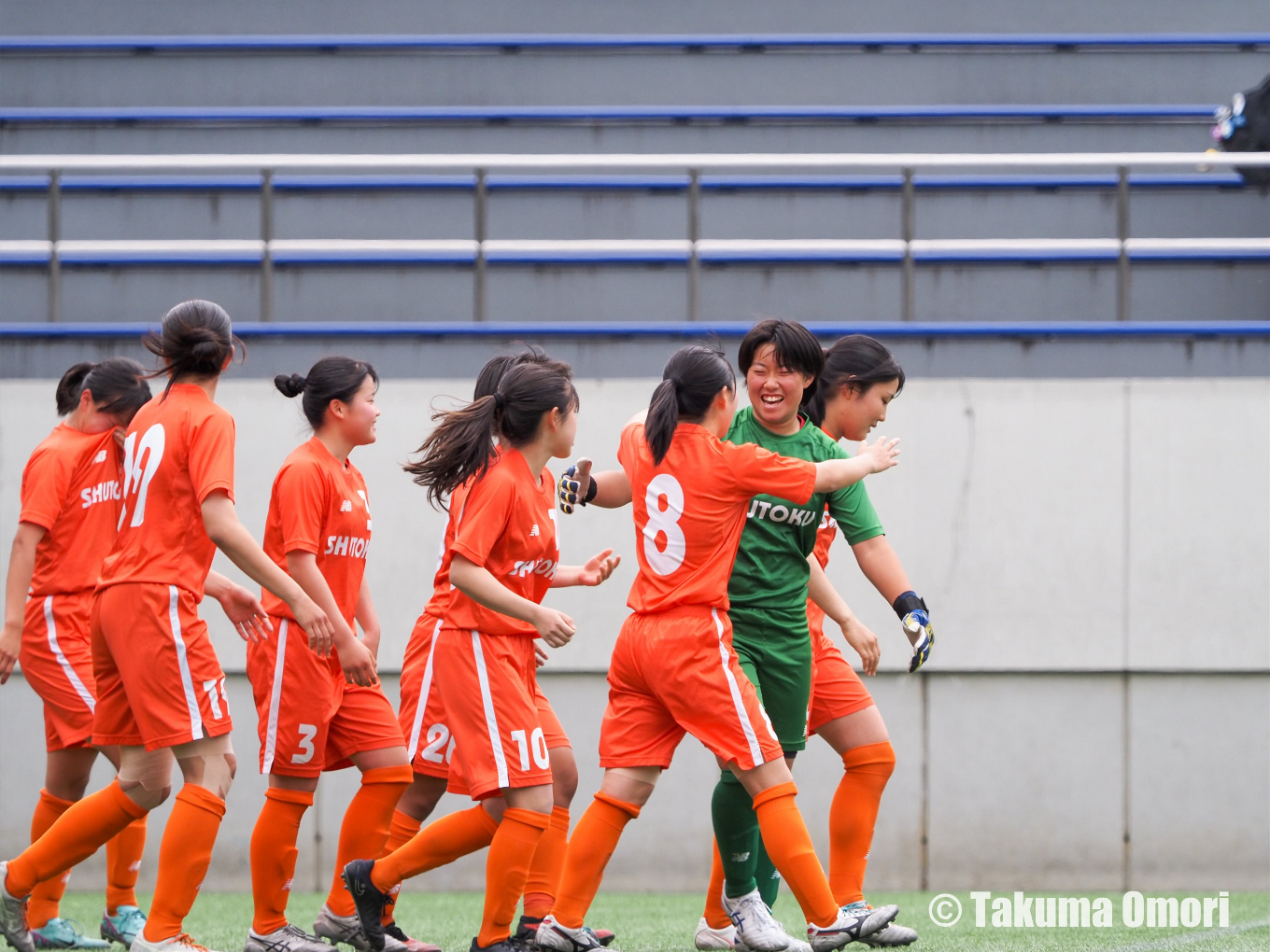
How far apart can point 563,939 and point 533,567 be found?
3.08ft

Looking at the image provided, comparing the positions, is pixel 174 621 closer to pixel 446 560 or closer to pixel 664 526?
pixel 446 560

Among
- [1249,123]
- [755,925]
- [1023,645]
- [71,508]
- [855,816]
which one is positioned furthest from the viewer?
[1249,123]

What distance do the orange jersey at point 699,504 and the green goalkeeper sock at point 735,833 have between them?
1.91ft

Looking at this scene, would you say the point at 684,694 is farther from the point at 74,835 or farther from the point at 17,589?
the point at 17,589

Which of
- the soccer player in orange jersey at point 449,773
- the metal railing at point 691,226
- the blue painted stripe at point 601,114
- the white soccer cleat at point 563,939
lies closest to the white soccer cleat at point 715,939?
the soccer player in orange jersey at point 449,773

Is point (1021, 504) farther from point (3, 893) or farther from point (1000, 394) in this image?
point (3, 893)

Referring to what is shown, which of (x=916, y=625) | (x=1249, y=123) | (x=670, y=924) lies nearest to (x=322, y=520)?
(x=916, y=625)

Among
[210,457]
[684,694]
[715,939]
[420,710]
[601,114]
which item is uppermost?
[601,114]

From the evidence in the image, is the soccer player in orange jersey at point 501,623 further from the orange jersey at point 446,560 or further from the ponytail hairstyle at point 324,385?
the ponytail hairstyle at point 324,385

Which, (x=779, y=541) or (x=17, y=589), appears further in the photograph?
(x=17, y=589)

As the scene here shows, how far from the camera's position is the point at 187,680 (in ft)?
10.3

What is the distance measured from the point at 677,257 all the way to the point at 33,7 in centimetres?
555

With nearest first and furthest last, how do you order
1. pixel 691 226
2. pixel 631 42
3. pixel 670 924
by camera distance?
pixel 670 924, pixel 691 226, pixel 631 42

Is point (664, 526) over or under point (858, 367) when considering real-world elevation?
under
